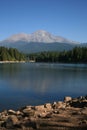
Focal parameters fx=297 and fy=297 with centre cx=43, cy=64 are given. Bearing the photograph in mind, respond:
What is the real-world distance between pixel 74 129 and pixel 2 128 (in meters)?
4.76

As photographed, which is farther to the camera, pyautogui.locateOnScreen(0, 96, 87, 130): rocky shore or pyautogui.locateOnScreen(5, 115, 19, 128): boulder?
pyautogui.locateOnScreen(5, 115, 19, 128): boulder

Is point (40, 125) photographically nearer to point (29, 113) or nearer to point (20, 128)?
point (20, 128)

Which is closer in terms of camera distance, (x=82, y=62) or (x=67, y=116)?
(x=67, y=116)

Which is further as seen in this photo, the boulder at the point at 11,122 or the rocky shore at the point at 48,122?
the boulder at the point at 11,122

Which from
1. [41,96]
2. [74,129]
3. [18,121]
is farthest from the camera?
[41,96]

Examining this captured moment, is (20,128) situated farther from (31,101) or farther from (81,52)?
(81,52)

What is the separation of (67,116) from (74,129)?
5.77 ft

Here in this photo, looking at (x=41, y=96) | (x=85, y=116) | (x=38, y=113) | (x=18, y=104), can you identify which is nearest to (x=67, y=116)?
(x=85, y=116)

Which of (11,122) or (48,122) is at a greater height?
(48,122)

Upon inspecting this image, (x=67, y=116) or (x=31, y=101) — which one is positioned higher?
(x=67, y=116)

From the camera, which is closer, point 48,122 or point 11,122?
point 48,122

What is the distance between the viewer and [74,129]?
16500 millimetres

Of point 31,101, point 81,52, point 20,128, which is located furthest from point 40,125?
point 81,52

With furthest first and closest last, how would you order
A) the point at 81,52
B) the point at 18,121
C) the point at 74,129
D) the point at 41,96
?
the point at 81,52, the point at 41,96, the point at 18,121, the point at 74,129
